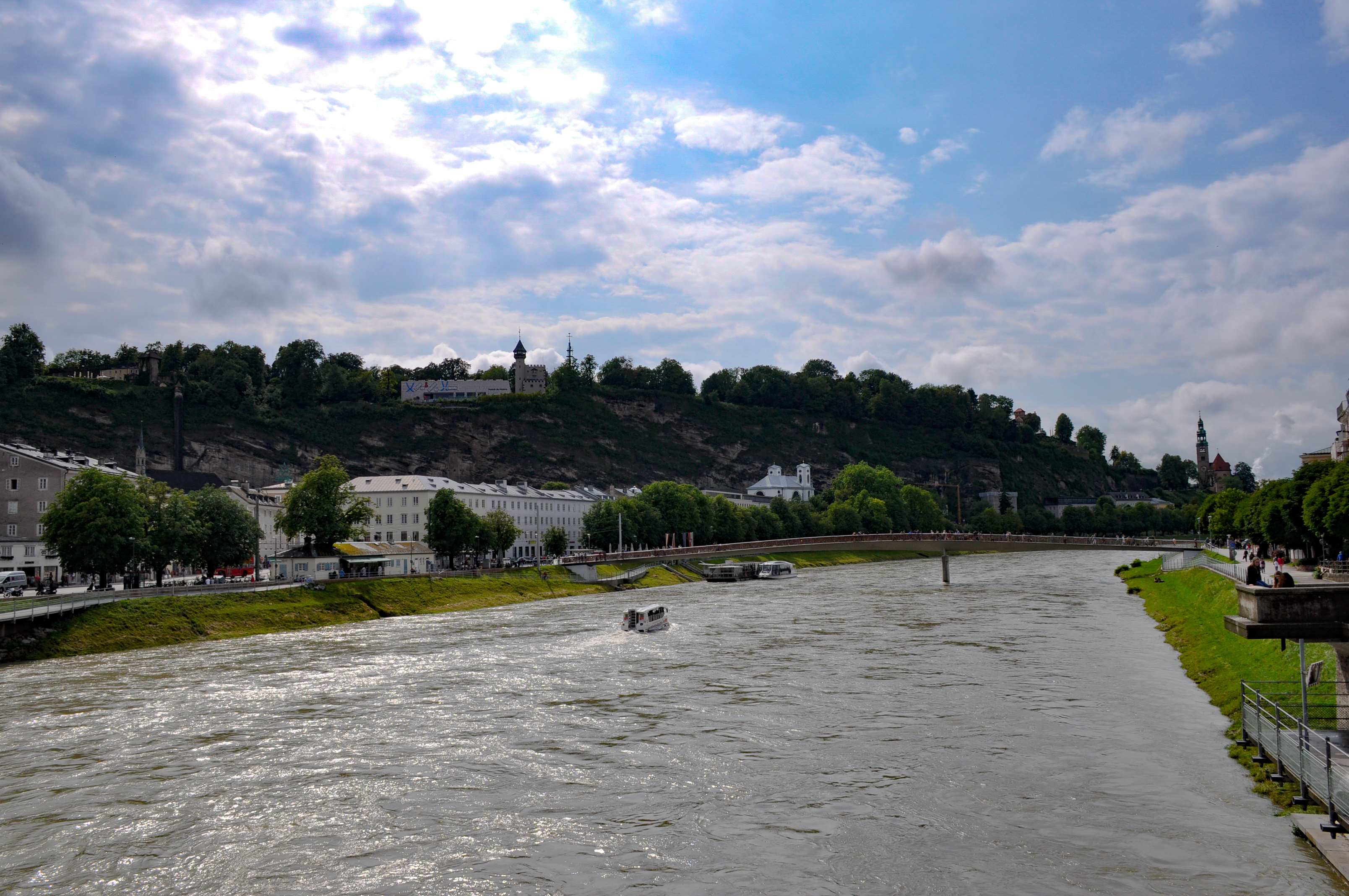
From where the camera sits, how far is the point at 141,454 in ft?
455

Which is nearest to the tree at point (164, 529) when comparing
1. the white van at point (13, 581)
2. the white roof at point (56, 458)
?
the white van at point (13, 581)

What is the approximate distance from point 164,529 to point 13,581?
31.6 feet

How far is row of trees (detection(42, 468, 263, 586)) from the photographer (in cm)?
Answer: 5841

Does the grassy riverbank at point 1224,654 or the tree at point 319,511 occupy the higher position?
the tree at point 319,511

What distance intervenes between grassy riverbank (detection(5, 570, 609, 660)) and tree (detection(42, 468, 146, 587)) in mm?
8014

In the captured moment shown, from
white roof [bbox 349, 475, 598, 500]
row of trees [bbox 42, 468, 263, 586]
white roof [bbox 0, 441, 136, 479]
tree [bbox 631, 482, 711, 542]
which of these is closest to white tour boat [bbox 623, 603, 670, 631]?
row of trees [bbox 42, 468, 263, 586]

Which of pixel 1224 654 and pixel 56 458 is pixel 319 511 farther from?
pixel 1224 654

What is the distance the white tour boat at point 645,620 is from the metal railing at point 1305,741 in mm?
32906

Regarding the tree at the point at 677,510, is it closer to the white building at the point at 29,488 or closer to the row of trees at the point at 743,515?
the row of trees at the point at 743,515

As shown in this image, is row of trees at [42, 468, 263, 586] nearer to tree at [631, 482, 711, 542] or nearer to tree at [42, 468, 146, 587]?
tree at [42, 468, 146, 587]

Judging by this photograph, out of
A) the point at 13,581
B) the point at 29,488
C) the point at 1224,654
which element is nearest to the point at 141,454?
the point at 29,488

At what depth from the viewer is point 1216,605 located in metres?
45.4

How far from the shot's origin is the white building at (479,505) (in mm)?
122500

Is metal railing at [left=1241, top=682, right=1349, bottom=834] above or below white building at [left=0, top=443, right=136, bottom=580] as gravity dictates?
below
